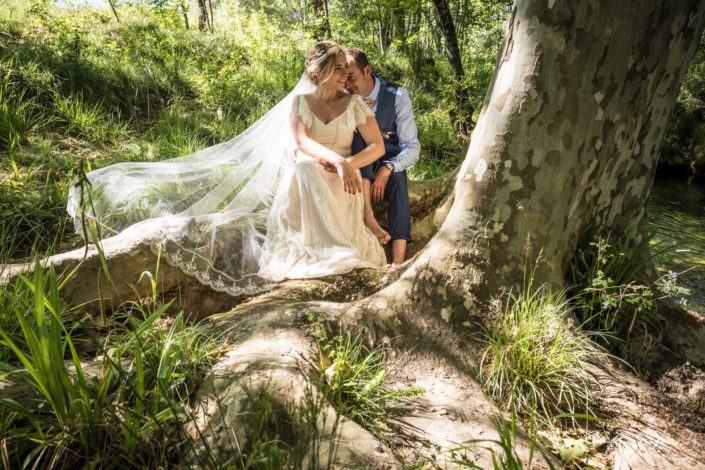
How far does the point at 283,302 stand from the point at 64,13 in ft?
29.4

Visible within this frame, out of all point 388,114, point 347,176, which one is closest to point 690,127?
point 388,114

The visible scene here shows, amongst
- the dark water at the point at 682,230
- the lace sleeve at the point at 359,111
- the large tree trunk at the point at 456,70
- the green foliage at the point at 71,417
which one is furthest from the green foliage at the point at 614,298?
the large tree trunk at the point at 456,70

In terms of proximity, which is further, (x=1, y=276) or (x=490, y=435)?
(x=1, y=276)

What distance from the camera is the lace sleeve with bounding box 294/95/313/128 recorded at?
12.1 ft

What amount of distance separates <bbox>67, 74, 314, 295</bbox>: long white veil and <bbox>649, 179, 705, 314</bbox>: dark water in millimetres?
2911

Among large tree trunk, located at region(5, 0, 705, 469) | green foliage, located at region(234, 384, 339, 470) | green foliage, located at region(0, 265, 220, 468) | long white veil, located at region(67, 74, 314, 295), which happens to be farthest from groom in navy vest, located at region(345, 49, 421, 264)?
green foliage, located at region(0, 265, 220, 468)

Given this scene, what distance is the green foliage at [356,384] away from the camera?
6.09ft

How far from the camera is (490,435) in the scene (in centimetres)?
198

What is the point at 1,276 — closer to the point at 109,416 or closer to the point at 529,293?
the point at 109,416

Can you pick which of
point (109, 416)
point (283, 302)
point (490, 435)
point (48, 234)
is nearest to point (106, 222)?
point (48, 234)

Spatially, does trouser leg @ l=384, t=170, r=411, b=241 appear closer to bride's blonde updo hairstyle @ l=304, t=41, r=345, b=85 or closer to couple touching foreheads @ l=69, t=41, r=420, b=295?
couple touching foreheads @ l=69, t=41, r=420, b=295

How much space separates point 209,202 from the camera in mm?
3584

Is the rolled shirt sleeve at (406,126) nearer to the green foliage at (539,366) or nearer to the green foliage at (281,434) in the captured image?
the green foliage at (539,366)

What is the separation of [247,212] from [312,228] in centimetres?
57
